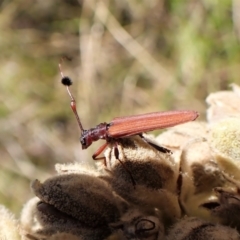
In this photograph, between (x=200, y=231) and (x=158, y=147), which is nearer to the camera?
(x=200, y=231)

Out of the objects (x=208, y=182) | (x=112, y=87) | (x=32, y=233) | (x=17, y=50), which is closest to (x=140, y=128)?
(x=208, y=182)

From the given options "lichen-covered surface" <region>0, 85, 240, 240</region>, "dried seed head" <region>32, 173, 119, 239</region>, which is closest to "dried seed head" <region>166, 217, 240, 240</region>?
"lichen-covered surface" <region>0, 85, 240, 240</region>

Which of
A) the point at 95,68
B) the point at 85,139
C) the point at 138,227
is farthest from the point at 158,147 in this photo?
the point at 95,68

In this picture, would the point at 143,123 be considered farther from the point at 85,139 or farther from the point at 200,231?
the point at 200,231

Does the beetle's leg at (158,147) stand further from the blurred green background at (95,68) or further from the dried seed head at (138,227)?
the blurred green background at (95,68)

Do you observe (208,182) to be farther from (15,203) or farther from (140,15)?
(140,15)

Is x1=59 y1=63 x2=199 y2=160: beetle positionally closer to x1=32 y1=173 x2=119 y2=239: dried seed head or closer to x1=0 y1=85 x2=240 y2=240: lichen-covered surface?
x1=0 y1=85 x2=240 y2=240: lichen-covered surface
